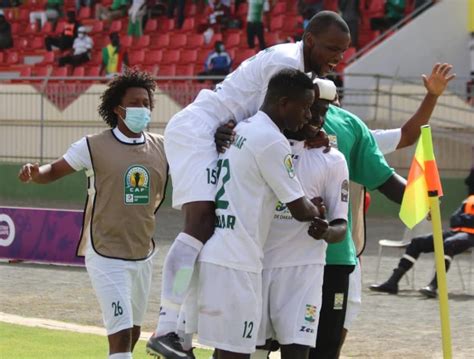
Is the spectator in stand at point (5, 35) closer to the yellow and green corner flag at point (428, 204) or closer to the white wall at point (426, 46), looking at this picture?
the white wall at point (426, 46)

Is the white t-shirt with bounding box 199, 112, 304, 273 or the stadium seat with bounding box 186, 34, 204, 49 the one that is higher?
the stadium seat with bounding box 186, 34, 204, 49

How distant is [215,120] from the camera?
6027 millimetres

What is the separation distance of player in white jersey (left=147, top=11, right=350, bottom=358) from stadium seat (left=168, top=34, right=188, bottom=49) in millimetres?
22885

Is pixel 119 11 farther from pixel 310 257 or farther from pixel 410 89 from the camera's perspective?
pixel 310 257

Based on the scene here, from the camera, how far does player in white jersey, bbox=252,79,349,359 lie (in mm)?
5836

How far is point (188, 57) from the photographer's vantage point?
2803 centimetres

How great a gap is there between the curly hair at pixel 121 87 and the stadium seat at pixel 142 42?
21348 mm

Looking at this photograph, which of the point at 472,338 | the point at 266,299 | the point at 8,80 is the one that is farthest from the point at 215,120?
the point at 8,80

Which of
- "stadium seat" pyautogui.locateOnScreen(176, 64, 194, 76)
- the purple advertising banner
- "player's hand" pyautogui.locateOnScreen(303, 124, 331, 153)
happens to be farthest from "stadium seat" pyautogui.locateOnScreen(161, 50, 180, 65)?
"player's hand" pyautogui.locateOnScreen(303, 124, 331, 153)

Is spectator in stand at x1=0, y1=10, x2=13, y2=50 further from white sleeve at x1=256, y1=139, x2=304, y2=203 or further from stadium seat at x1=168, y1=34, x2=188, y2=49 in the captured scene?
white sleeve at x1=256, y1=139, x2=304, y2=203

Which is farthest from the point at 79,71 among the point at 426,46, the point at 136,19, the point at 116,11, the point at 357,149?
the point at 357,149

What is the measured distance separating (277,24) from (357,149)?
21173 mm

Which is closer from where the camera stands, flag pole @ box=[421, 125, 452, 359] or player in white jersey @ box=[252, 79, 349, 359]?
player in white jersey @ box=[252, 79, 349, 359]

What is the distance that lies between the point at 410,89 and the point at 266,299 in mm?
17391
